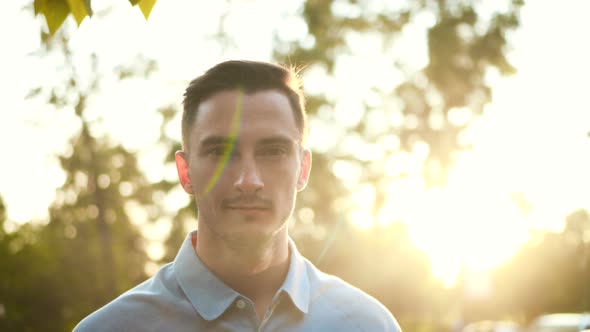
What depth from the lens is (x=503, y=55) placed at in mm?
17484

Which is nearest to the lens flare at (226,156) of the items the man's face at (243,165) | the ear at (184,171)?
the man's face at (243,165)

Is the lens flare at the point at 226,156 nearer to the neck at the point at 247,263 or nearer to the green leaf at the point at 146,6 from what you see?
the neck at the point at 247,263

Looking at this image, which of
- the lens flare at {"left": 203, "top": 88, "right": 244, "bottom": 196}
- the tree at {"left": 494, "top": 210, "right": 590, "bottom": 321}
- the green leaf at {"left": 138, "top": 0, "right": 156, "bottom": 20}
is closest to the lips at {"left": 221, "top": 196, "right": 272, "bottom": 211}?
the lens flare at {"left": 203, "top": 88, "right": 244, "bottom": 196}

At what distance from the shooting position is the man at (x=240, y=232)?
341 cm

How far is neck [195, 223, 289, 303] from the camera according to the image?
11.6ft

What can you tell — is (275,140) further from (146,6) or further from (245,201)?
(146,6)

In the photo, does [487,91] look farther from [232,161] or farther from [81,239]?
[81,239]

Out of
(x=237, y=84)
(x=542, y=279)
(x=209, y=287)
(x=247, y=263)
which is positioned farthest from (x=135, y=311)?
(x=542, y=279)

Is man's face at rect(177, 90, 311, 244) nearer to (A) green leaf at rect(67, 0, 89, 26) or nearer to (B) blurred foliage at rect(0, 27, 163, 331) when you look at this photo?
(A) green leaf at rect(67, 0, 89, 26)

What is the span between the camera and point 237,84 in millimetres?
3691

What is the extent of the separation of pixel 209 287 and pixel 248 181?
0.53 meters

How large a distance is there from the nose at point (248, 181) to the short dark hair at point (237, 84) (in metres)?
0.42

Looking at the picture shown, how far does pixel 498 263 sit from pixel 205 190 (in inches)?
2791

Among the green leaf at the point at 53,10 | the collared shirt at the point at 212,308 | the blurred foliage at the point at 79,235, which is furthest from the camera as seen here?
the blurred foliage at the point at 79,235
